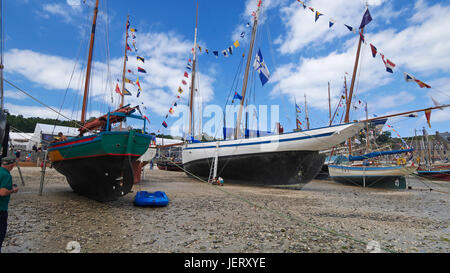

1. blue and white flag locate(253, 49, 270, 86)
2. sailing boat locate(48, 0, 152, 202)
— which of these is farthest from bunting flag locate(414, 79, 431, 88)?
sailing boat locate(48, 0, 152, 202)

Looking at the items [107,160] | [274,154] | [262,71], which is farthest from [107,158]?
[262,71]

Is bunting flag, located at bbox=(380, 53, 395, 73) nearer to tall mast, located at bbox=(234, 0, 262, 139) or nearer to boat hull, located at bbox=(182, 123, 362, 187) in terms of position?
boat hull, located at bbox=(182, 123, 362, 187)

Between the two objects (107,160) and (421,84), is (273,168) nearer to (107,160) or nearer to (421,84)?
(421,84)

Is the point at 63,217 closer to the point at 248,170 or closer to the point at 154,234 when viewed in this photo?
the point at 154,234

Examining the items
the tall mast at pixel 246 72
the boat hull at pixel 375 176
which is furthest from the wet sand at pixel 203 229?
the boat hull at pixel 375 176

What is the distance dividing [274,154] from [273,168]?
1203 mm

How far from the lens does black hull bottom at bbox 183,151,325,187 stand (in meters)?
16.4

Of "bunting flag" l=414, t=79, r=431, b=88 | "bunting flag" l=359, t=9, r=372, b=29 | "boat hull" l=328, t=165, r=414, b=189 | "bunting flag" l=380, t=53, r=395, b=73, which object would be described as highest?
"bunting flag" l=359, t=9, r=372, b=29

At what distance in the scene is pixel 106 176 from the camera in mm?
8336

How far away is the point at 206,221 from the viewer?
6645mm

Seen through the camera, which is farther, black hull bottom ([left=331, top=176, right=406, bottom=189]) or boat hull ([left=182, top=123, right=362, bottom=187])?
black hull bottom ([left=331, top=176, right=406, bottom=189])

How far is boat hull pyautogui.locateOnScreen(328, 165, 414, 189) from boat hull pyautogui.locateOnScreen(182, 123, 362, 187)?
8120 mm

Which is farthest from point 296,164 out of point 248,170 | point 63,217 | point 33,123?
point 33,123
